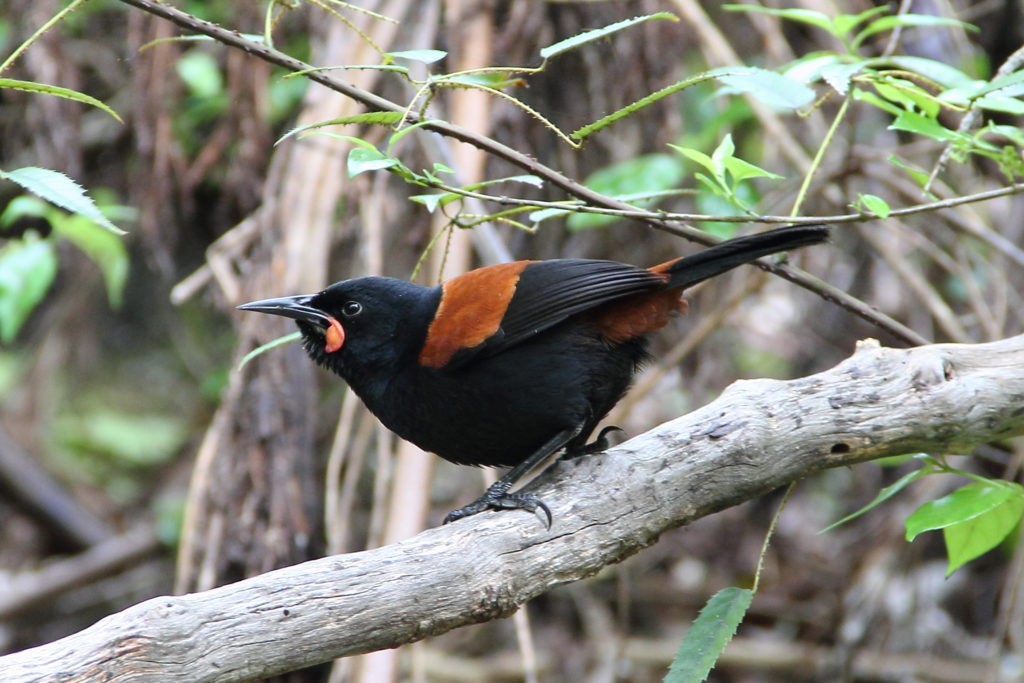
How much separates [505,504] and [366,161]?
82 cm

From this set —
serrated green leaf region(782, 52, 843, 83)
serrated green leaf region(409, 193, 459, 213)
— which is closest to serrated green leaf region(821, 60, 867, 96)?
serrated green leaf region(782, 52, 843, 83)

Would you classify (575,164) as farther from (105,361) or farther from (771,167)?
(105,361)

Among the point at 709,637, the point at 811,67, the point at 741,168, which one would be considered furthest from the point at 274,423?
the point at 811,67

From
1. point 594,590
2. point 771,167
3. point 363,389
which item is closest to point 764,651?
point 594,590

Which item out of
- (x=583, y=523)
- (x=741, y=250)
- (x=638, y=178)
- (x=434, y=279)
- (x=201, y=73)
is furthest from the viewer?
(x=201, y=73)

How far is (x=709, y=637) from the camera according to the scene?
2.16m

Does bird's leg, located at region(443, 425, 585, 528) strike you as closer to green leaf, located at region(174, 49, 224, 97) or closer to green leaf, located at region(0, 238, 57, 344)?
green leaf, located at region(0, 238, 57, 344)

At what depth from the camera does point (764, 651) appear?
5.38 metres

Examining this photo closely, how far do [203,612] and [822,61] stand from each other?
186 centimetres

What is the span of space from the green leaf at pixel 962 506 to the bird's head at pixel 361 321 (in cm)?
128

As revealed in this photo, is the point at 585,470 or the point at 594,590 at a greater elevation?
the point at 585,470

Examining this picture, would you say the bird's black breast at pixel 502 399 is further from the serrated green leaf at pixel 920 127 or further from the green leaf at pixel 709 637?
the serrated green leaf at pixel 920 127

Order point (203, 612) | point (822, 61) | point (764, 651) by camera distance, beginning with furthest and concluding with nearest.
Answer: point (764, 651) → point (822, 61) → point (203, 612)

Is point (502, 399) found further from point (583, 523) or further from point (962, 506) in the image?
point (962, 506)
